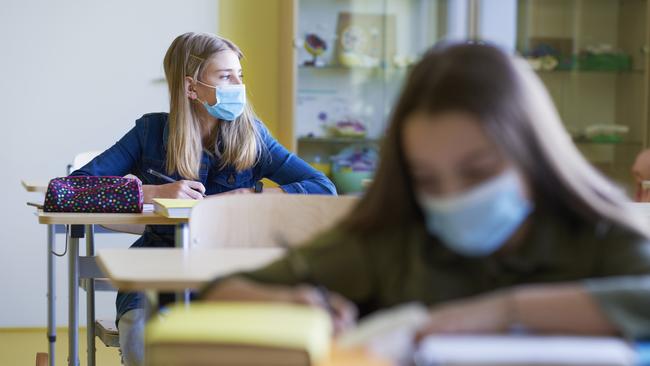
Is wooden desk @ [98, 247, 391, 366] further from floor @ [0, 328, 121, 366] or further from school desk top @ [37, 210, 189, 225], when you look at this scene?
floor @ [0, 328, 121, 366]

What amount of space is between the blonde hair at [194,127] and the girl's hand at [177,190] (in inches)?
4.5

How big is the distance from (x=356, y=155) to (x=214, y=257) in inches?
142

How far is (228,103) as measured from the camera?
11.0 ft

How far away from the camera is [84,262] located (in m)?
3.17

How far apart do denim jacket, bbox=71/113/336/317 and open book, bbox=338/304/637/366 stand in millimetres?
2148

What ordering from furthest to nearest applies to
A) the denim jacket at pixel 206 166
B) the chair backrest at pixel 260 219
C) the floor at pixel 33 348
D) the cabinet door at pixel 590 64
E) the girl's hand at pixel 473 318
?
the cabinet door at pixel 590 64 < the floor at pixel 33 348 < the denim jacket at pixel 206 166 < the chair backrest at pixel 260 219 < the girl's hand at pixel 473 318

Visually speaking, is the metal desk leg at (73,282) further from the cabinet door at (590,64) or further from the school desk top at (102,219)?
the cabinet door at (590,64)

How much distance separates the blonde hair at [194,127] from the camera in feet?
10.6

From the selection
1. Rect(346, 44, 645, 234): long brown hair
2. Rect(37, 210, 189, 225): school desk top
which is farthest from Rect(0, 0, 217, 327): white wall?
Rect(346, 44, 645, 234): long brown hair

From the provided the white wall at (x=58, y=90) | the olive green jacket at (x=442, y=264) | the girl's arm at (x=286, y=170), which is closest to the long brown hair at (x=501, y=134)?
the olive green jacket at (x=442, y=264)

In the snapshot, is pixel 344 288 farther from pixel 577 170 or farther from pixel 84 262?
pixel 84 262

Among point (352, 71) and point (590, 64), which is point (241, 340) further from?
point (590, 64)

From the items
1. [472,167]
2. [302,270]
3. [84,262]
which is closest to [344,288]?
[302,270]

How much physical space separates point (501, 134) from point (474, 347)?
37cm
